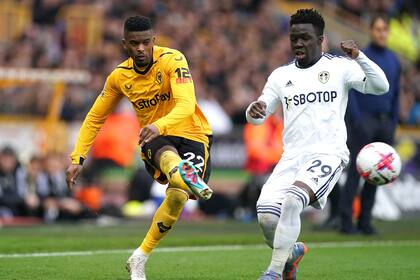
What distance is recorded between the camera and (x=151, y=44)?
8.74 m

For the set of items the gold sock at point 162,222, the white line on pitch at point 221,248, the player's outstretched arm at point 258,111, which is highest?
the player's outstretched arm at point 258,111

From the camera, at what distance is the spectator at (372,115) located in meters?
13.4

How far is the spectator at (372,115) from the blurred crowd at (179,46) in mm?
7034

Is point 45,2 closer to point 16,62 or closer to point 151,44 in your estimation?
point 16,62

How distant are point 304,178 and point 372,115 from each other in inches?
225

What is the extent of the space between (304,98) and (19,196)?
9.65 metres

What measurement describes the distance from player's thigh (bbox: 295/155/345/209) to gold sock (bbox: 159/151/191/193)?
0.90 metres

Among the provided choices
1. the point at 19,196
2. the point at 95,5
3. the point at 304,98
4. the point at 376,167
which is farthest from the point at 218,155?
the point at 304,98

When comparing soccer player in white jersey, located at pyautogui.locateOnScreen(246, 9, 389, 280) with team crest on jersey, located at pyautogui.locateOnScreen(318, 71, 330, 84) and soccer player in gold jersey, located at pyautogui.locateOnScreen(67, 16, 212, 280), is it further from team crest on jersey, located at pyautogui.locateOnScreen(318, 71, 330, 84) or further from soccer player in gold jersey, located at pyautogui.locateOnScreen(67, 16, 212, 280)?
soccer player in gold jersey, located at pyautogui.locateOnScreen(67, 16, 212, 280)

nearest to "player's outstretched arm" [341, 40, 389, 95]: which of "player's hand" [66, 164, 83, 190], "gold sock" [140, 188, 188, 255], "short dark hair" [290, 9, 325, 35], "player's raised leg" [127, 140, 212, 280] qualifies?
"short dark hair" [290, 9, 325, 35]

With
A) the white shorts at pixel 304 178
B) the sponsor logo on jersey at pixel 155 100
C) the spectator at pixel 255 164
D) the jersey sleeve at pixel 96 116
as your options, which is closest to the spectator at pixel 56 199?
the spectator at pixel 255 164

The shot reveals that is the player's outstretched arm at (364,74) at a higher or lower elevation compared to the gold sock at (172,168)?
higher

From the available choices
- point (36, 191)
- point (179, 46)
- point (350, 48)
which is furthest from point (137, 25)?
point (179, 46)

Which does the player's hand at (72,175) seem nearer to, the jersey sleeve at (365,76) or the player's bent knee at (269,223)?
the player's bent knee at (269,223)
